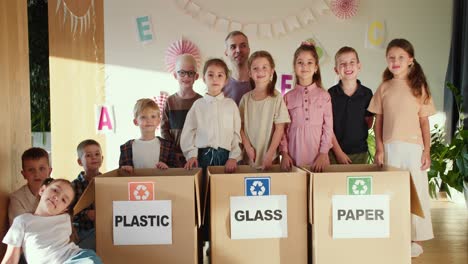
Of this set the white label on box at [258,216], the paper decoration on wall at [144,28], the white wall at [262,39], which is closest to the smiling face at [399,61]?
the white label on box at [258,216]

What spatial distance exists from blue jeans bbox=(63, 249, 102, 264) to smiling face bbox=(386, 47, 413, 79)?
172 centimetres

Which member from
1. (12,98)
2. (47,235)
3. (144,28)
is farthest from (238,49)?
(144,28)

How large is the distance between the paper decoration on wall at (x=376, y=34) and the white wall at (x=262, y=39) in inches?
1.8

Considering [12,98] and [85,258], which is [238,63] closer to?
[12,98]

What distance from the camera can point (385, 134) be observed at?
2430 mm

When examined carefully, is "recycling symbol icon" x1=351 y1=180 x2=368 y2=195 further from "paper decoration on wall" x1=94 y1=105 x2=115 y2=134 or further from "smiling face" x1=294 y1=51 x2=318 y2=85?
"paper decoration on wall" x1=94 y1=105 x2=115 y2=134

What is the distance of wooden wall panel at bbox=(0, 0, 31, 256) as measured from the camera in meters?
1.86

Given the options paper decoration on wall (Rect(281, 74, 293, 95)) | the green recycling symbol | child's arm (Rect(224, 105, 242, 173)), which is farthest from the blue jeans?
paper decoration on wall (Rect(281, 74, 293, 95))

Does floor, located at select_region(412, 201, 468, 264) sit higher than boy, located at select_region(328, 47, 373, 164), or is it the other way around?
boy, located at select_region(328, 47, 373, 164)

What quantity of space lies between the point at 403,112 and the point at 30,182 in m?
1.82

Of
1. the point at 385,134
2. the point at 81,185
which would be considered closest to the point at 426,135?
the point at 385,134

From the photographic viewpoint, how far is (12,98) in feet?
6.36

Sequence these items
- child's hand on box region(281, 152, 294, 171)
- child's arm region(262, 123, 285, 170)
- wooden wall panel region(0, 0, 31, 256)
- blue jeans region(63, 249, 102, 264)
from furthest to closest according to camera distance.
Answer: child's arm region(262, 123, 285, 170)
child's hand on box region(281, 152, 294, 171)
wooden wall panel region(0, 0, 31, 256)
blue jeans region(63, 249, 102, 264)

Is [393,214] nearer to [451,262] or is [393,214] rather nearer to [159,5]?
[451,262]
